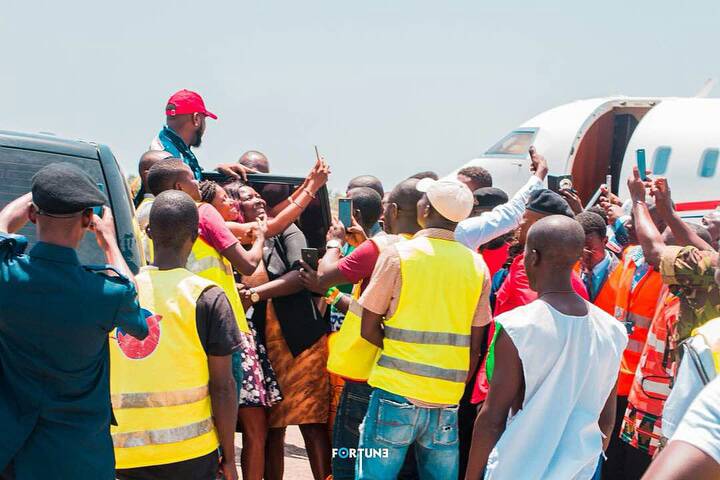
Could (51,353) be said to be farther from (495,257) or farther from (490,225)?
(495,257)

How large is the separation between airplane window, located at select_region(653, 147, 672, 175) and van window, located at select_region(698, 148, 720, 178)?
0.52 meters

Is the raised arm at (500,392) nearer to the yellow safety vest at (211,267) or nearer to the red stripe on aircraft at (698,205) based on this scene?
the yellow safety vest at (211,267)

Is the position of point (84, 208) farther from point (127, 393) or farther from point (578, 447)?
point (578, 447)

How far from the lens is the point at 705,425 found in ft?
6.24

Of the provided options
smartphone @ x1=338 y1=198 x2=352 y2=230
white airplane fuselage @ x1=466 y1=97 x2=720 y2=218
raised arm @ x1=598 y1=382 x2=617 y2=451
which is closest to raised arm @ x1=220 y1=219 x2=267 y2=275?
smartphone @ x1=338 y1=198 x2=352 y2=230

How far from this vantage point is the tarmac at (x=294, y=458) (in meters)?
7.12

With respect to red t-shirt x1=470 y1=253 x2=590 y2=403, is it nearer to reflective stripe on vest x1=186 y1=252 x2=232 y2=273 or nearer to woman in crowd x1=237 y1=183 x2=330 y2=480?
woman in crowd x1=237 y1=183 x2=330 y2=480

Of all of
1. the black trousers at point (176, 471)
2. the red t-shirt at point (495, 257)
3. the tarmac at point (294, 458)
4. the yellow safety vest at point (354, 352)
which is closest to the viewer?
the black trousers at point (176, 471)

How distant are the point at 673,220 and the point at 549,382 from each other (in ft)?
6.04

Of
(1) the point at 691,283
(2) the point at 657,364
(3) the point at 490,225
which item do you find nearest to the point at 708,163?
(3) the point at 490,225

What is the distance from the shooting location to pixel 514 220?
5723 mm

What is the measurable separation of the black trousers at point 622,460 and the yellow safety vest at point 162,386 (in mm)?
2606

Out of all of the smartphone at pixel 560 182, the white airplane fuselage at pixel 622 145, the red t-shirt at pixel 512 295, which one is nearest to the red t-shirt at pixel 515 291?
the red t-shirt at pixel 512 295

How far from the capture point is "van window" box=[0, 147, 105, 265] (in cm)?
415
